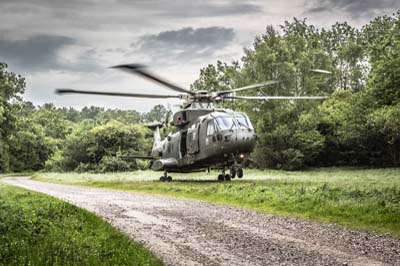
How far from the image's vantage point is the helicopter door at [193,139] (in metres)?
25.9

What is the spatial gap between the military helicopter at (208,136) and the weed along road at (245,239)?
326 inches

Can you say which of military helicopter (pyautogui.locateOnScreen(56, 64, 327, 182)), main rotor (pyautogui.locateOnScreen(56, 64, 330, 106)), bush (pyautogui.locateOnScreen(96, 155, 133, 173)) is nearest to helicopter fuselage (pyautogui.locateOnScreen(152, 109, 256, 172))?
military helicopter (pyautogui.locateOnScreen(56, 64, 327, 182))

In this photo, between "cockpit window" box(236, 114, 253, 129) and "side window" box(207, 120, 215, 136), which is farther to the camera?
"side window" box(207, 120, 215, 136)

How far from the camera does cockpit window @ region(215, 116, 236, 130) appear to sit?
23703mm

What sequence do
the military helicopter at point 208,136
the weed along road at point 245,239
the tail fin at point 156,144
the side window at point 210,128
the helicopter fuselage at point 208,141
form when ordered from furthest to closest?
the tail fin at point 156,144 < the side window at point 210,128 < the helicopter fuselage at point 208,141 < the military helicopter at point 208,136 < the weed along road at point 245,239

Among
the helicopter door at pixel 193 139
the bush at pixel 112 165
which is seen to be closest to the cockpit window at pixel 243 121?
the helicopter door at pixel 193 139

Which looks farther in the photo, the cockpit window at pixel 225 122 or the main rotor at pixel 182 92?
the cockpit window at pixel 225 122

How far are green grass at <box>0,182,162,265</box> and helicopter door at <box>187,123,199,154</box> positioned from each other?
1372 cm

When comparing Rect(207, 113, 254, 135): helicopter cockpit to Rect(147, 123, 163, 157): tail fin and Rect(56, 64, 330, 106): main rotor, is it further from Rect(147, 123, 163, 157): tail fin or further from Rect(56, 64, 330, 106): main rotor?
Rect(147, 123, 163, 157): tail fin

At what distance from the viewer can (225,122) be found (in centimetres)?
2394

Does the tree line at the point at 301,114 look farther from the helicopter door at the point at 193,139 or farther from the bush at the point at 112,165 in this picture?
the helicopter door at the point at 193,139

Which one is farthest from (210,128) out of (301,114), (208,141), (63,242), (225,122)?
(301,114)

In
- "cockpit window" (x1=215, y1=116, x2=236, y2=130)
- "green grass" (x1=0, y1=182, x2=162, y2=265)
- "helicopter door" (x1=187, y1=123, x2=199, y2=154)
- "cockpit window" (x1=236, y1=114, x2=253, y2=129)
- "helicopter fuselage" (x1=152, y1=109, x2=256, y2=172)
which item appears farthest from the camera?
"helicopter door" (x1=187, y1=123, x2=199, y2=154)

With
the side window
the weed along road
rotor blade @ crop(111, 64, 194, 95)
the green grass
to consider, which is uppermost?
rotor blade @ crop(111, 64, 194, 95)
